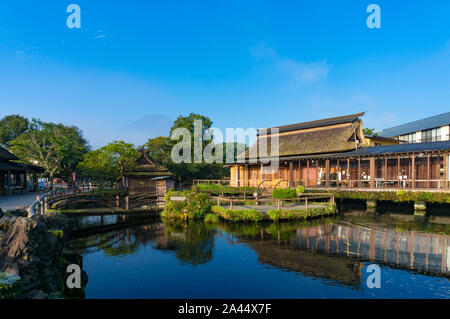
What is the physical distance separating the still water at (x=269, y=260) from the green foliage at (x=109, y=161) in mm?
13868

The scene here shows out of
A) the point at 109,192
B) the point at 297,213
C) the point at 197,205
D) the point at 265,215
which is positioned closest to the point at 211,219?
the point at 197,205

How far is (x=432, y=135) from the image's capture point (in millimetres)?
50906

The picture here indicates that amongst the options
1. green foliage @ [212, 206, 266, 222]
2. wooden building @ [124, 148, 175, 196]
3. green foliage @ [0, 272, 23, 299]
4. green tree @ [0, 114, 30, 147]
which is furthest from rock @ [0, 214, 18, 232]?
green tree @ [0, 114, 30, 147]

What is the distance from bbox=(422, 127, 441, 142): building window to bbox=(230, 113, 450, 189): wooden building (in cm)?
3233

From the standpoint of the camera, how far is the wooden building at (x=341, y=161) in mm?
22641

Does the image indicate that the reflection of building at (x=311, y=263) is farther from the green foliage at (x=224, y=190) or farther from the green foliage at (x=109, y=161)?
the green foliage at (x=109, y=161)

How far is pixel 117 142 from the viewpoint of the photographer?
103 feet

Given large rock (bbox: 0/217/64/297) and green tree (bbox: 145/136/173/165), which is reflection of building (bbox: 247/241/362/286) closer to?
large rock (bbox: 0/217/64/297)

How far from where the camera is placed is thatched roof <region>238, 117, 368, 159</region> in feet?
95.2

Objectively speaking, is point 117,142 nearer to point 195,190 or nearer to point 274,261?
point 195,190

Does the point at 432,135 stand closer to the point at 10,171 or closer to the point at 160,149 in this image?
the point at 160,149

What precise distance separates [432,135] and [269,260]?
58021 mm

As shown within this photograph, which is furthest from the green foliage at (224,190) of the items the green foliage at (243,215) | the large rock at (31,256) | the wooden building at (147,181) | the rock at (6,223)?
the large rock at (31,256)
